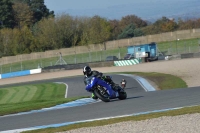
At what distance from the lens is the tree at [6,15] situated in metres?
122

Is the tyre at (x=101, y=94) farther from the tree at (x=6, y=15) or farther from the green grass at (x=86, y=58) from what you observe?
the tree at (x=6, y=15)

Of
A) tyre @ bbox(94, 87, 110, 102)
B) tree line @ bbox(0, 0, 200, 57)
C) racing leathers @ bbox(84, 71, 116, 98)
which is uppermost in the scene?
tree line @ bbox(0, 0, 200, 57)

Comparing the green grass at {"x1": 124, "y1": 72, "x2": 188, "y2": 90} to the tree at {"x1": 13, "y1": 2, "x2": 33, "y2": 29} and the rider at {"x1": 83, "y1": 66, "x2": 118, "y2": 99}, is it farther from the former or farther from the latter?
the tree at {"x1": 13, "y1": 2, "x2": 33, "y2": 29}

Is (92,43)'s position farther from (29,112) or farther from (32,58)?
(29,112)

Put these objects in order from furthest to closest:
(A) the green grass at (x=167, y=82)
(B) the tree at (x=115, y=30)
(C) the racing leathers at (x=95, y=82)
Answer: (B) the tree at (x=115, y=30) < (A) the green grass at (x=167, y=82) < (C) the racing leathers at (x=95, y=82)

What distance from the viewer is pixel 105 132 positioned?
464 inches

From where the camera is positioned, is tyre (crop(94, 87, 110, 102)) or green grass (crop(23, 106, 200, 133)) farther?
tyre (crop(94, 87, 110, 102))

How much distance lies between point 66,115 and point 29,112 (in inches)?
114

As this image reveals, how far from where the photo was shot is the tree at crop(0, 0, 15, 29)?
121750 mm

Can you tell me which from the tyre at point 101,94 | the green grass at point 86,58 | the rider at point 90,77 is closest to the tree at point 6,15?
the green grass at point 86,58

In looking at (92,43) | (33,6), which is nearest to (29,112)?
(92,43)

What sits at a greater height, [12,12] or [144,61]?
[12,12]

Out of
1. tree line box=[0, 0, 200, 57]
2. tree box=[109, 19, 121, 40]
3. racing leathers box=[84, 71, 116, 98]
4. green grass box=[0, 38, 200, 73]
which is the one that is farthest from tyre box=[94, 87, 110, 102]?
tree box=[109, 19, 121, 40]

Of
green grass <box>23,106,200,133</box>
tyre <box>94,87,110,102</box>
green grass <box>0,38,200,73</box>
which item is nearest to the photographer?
green grass <box>23,106,200,133</box>
